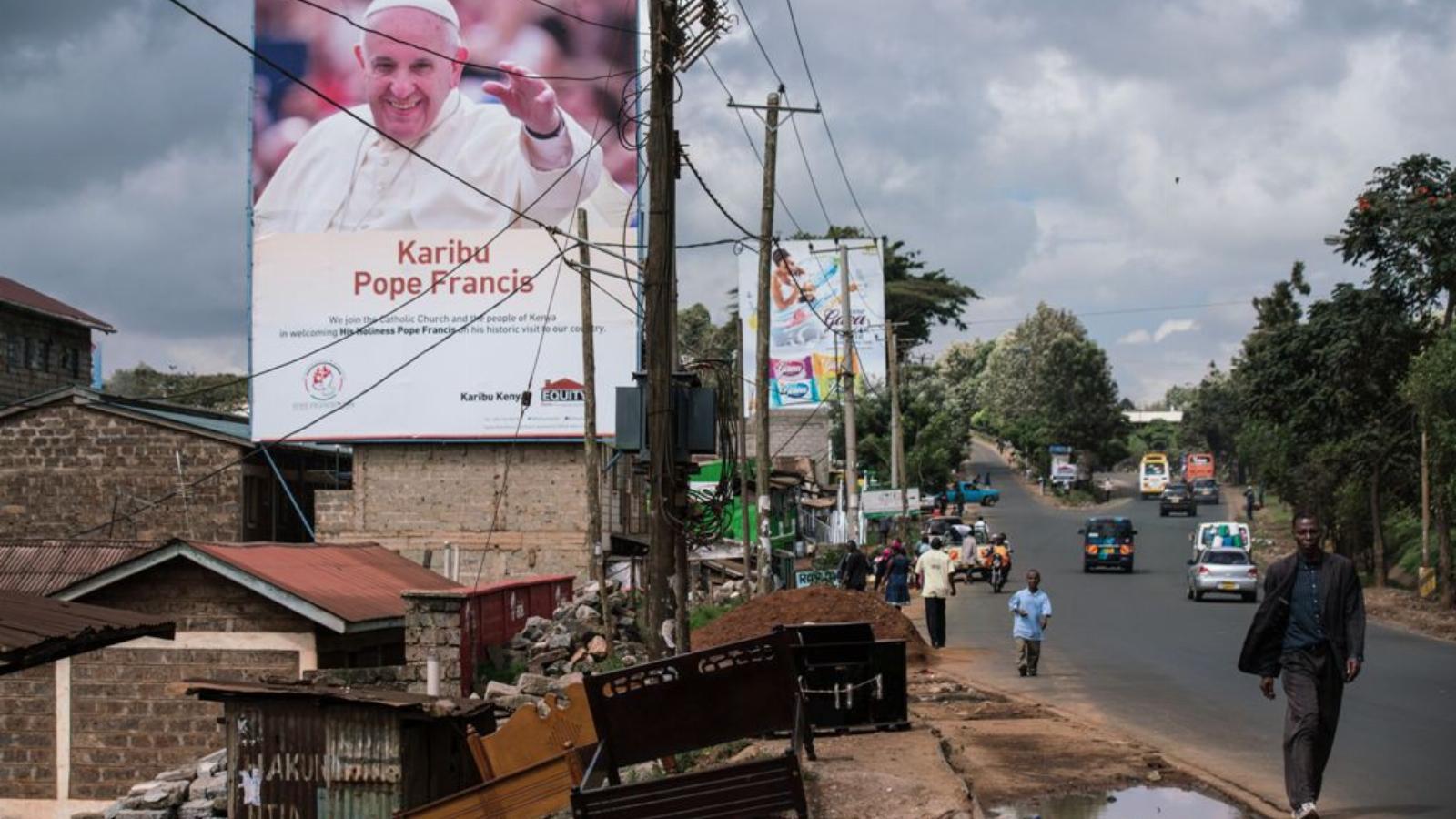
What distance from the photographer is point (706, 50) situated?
17812 millimetres

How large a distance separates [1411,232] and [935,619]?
17551mm

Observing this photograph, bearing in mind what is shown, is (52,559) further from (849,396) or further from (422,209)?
(849,396)

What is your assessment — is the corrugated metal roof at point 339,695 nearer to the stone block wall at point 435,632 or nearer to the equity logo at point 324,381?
the stone block wall at point 435,632

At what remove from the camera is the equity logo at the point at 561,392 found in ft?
133

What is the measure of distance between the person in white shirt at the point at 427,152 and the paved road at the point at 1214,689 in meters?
15.4

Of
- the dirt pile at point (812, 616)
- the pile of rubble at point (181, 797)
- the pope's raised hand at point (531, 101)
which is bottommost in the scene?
the pile of rubble at point (181, 797)

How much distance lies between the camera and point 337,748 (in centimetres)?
1266

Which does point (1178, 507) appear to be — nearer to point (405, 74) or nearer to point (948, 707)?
point (405, 74)

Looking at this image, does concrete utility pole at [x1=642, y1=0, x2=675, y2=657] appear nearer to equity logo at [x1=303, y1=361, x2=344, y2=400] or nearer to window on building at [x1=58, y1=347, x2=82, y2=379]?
equity logo at [x1=303, y1=361, x2=344, y2=400]

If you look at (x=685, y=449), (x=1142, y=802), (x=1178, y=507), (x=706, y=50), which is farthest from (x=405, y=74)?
(x=1178, y=507)

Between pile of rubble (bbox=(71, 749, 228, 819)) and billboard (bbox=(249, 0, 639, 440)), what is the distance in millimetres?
22244

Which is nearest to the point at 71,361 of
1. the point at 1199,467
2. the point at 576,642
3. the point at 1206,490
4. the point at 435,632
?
the point at 576,642

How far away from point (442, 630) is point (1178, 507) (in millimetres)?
62964

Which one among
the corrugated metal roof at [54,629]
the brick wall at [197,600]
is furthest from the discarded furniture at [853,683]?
the brick wall at [197,600]
